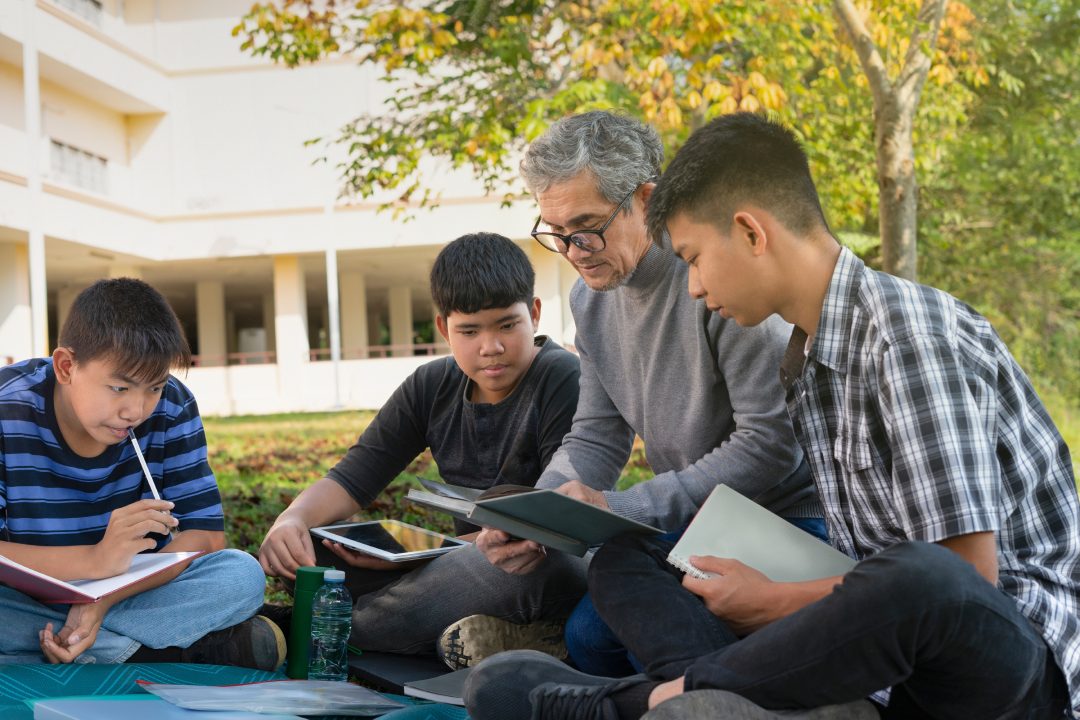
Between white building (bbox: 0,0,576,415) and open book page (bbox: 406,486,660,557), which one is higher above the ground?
white building (bbox: 0,0,576,415)

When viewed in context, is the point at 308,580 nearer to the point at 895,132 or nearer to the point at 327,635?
the point at 327,635

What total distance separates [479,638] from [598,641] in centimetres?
39

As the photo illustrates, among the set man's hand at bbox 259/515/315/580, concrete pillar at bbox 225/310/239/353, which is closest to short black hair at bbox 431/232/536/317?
man's hand at bbox 259/515/315/580

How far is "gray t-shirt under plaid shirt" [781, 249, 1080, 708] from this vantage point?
1920 millimetres

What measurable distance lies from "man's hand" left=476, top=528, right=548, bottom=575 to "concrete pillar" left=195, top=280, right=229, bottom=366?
72.5ft

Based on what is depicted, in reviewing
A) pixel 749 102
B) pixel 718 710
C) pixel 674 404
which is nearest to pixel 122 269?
pixel 749 102

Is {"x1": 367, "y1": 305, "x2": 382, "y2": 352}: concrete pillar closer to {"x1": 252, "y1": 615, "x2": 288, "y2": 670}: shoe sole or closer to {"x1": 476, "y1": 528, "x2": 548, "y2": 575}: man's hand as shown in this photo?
{"x1": 252, "y1": 615, "x2": 288, "y2": 670}: shoe sole

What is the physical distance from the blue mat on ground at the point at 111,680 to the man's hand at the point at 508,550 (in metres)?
0.38

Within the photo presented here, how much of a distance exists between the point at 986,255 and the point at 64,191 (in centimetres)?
1485

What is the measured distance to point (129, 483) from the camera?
127 inches

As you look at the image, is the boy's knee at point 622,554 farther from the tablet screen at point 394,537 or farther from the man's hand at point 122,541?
the man's hand at point 122,541

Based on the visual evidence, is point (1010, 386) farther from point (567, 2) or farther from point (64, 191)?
point (64, 191)

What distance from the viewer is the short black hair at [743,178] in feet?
7.41

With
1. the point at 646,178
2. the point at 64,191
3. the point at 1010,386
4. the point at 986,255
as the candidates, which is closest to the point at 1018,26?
the point at 986,255
